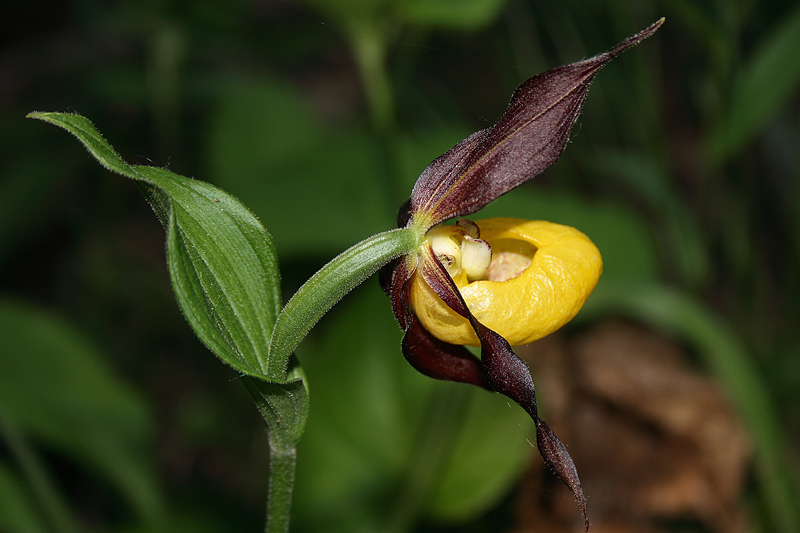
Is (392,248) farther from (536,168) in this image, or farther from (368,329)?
(368,329)

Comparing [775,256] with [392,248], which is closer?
[392,248]

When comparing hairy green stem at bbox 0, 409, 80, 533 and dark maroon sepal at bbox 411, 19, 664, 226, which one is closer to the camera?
dark maroon sepal at bbox 411, 19, 664, 226

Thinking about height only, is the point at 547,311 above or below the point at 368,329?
above

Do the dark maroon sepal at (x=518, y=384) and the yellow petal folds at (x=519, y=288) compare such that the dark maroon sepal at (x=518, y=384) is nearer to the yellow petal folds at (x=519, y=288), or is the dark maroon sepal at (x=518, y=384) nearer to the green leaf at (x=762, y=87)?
the yellow petal folds at (x=519, y=288)

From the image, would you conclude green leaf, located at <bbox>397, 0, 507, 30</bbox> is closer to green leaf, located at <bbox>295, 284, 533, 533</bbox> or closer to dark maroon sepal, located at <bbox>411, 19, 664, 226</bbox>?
green leaf, located at <bbox>295, 284, 533, 533</bbox>

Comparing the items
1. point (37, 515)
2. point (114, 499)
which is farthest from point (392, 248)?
point (114, 499)

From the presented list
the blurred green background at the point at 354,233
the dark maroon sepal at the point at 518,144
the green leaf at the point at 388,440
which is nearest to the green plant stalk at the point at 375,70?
the blurred green background at the point at 354,233

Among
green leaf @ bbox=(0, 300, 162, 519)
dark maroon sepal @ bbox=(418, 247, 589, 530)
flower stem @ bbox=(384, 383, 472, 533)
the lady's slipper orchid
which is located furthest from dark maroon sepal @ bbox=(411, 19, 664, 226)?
green leaf @ bbox=(0, 300, 162, 519)

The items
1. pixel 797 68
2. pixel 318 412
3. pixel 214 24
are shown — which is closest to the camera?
pixel 797 68
